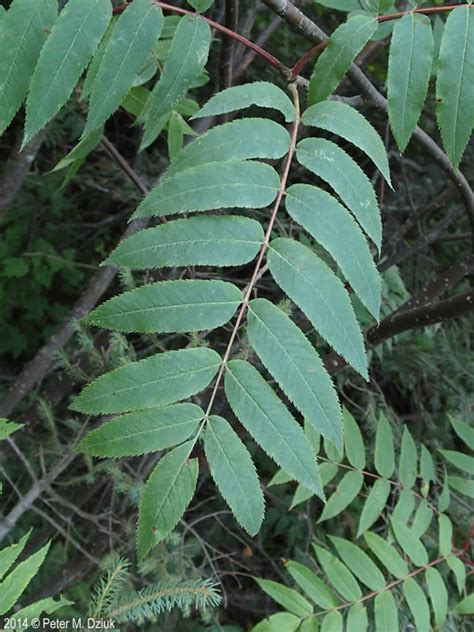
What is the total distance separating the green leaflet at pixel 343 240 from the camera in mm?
792

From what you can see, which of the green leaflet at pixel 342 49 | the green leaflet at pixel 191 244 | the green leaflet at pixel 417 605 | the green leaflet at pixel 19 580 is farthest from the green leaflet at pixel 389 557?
the green leaflet at pixel 342 49

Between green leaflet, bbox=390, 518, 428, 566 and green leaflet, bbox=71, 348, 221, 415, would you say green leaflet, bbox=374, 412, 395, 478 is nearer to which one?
green leaflet, bbox=390, 518, 428, 566

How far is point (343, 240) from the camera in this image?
0.81 m

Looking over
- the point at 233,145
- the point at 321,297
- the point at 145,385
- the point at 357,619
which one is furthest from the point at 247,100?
the point at 357,619

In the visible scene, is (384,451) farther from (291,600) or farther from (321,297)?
(321,297)

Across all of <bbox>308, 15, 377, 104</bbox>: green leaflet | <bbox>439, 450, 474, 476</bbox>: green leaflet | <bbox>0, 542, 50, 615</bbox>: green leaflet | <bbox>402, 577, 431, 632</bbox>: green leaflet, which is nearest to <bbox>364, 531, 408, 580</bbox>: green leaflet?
<bbox>402, 577, 431, 632</bbox>: green leaflet

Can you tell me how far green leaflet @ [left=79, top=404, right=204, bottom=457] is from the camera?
754 millimetres

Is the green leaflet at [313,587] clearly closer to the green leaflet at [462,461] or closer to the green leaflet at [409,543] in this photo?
the green leaflet at [409,543]

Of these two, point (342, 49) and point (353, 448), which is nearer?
point (342, 49)

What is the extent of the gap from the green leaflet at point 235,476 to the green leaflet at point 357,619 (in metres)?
0.75

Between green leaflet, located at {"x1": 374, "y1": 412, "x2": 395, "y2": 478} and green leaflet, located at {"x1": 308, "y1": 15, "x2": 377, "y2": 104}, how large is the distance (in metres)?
0.94

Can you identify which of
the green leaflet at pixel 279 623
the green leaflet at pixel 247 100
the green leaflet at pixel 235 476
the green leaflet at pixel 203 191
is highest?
the green leaflet at pixel 247 100

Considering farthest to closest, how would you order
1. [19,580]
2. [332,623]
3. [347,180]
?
[332,623], [19,580], [347,180]

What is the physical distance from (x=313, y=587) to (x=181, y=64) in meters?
1.11
